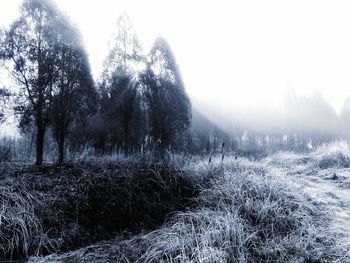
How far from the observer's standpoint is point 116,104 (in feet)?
48.3

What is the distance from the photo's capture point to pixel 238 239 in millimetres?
2895

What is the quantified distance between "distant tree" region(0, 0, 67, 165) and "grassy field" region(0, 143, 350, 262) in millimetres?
3586

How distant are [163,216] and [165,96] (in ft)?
39.2

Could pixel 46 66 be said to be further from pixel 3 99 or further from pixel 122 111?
pixel 122 111

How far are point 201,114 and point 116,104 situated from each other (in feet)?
75.4

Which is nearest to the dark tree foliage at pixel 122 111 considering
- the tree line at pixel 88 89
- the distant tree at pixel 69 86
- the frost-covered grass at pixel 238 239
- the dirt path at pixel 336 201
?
the tree line at pixel 88 89

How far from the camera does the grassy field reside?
2.84m

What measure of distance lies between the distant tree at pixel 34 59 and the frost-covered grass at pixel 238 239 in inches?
245

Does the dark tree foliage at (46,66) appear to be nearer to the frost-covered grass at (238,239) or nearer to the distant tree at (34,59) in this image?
the distant tree at (34,59)

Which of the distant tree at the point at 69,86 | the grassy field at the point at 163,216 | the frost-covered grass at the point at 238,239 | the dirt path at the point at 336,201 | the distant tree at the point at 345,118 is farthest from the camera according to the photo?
the distant tree at the point at 345,118

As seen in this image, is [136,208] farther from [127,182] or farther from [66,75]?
[66,75]

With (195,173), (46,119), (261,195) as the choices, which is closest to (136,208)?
(195,173)

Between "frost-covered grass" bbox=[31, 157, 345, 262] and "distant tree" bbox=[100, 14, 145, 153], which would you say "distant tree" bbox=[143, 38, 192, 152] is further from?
"frost-covered grass" bbox=[31, 157, 345, 262]

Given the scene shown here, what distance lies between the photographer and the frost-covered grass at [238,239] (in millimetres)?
2699
